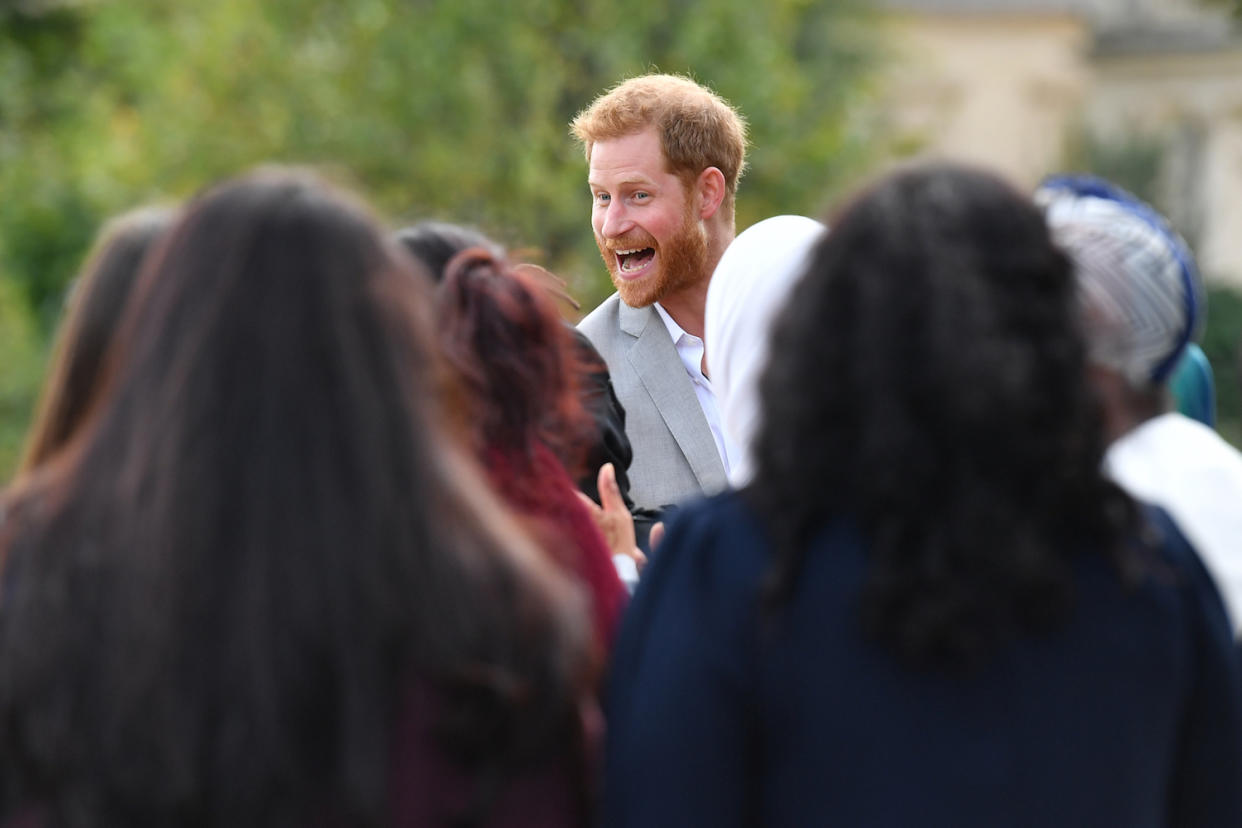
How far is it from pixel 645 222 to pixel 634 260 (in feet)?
0.38

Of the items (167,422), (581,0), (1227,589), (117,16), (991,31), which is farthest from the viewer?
(991,31)

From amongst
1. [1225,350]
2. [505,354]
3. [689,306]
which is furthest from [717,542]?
[1225,350]

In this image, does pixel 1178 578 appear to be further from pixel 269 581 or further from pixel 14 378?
pixel 14 378

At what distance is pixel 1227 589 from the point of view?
95.7 inches

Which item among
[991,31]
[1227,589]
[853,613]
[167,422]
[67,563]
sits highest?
[167,422]

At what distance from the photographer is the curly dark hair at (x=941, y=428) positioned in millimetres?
1913

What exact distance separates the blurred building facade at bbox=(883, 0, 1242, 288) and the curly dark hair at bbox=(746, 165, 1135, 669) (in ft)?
103

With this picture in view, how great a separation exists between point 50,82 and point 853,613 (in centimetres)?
2288

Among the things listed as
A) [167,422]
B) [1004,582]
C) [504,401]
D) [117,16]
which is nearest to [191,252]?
[167,422]

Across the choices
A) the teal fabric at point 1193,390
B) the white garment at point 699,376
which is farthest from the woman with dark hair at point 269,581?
the white garment at point 699,376

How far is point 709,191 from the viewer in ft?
15.3

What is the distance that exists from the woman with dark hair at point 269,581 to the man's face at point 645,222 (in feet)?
8.72

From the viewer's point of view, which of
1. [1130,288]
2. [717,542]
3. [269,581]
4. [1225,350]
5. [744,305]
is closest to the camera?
[269,581]

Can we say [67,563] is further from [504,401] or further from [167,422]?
[504,401]
